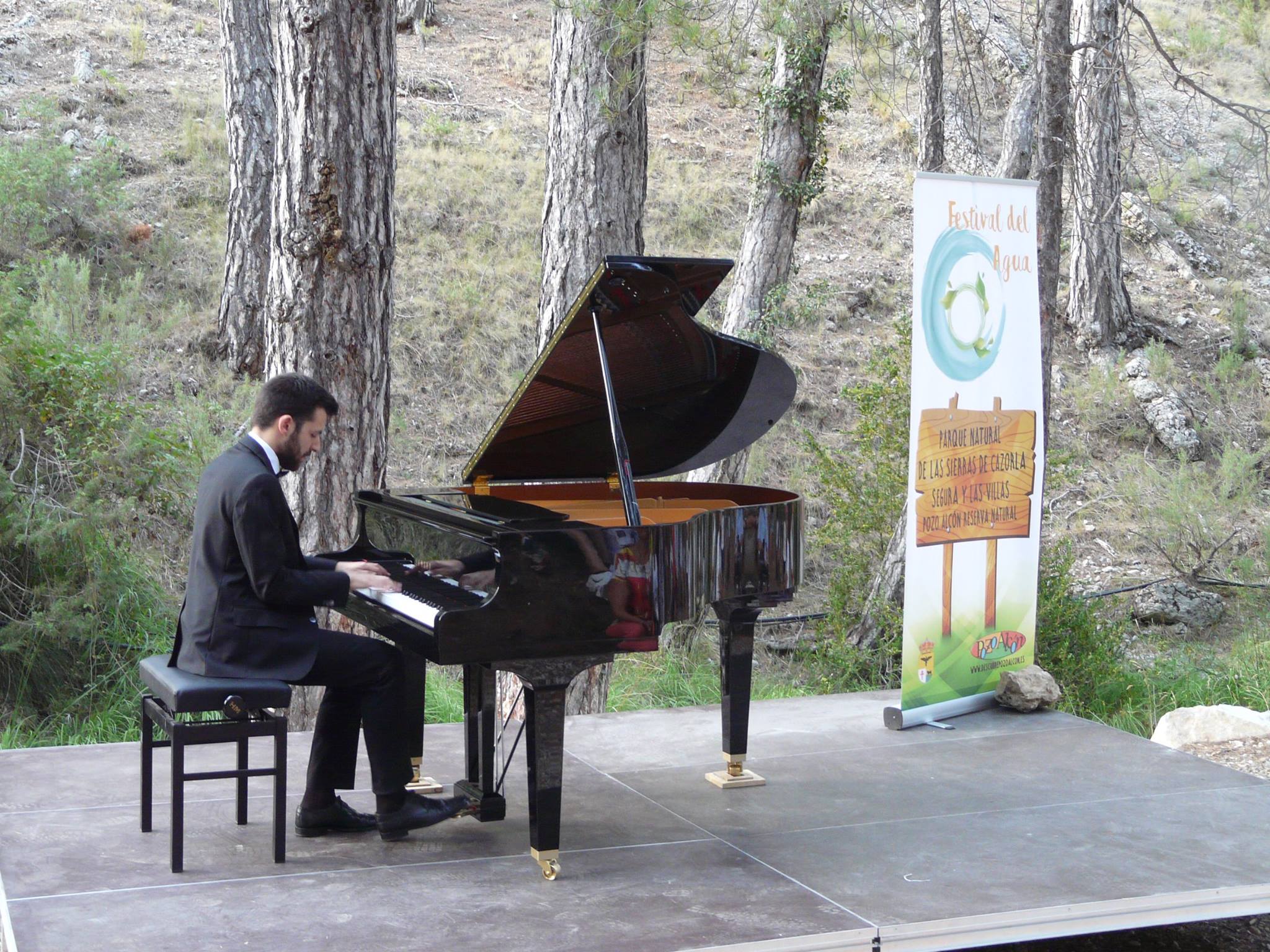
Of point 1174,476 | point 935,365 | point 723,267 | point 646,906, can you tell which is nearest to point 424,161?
point 1174,476

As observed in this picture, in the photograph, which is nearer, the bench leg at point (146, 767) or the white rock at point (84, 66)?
the bench leg at point (146, 767)

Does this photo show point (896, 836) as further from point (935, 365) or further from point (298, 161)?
point (298, 161)

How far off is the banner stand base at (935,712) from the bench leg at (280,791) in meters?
2.69

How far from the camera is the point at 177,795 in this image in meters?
3.33

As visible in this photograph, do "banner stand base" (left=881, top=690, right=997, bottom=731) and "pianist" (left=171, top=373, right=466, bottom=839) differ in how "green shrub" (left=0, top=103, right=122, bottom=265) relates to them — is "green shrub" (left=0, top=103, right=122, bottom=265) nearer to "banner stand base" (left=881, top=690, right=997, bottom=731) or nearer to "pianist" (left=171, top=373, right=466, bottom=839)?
"pianist" (left=171, top=373, right=466, bottom=839)

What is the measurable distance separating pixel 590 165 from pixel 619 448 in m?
3.32

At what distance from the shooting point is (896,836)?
3928mm

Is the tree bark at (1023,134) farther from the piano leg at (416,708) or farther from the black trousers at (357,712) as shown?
the black trousers at (357,712)

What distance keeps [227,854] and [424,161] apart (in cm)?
1193

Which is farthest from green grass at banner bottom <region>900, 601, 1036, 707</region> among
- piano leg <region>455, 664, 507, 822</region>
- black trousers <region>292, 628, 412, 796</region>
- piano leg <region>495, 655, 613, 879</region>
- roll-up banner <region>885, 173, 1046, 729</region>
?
black trousers <region>292, 628, 412, 796</region>

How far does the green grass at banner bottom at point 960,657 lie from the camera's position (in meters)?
5.27

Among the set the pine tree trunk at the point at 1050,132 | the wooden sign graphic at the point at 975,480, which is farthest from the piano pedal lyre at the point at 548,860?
the pine tree trunk at the point at 1050,132

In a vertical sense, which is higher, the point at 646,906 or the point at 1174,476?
the point at 1174,476

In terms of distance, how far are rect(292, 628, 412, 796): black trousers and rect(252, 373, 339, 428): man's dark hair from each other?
2.02 ft
